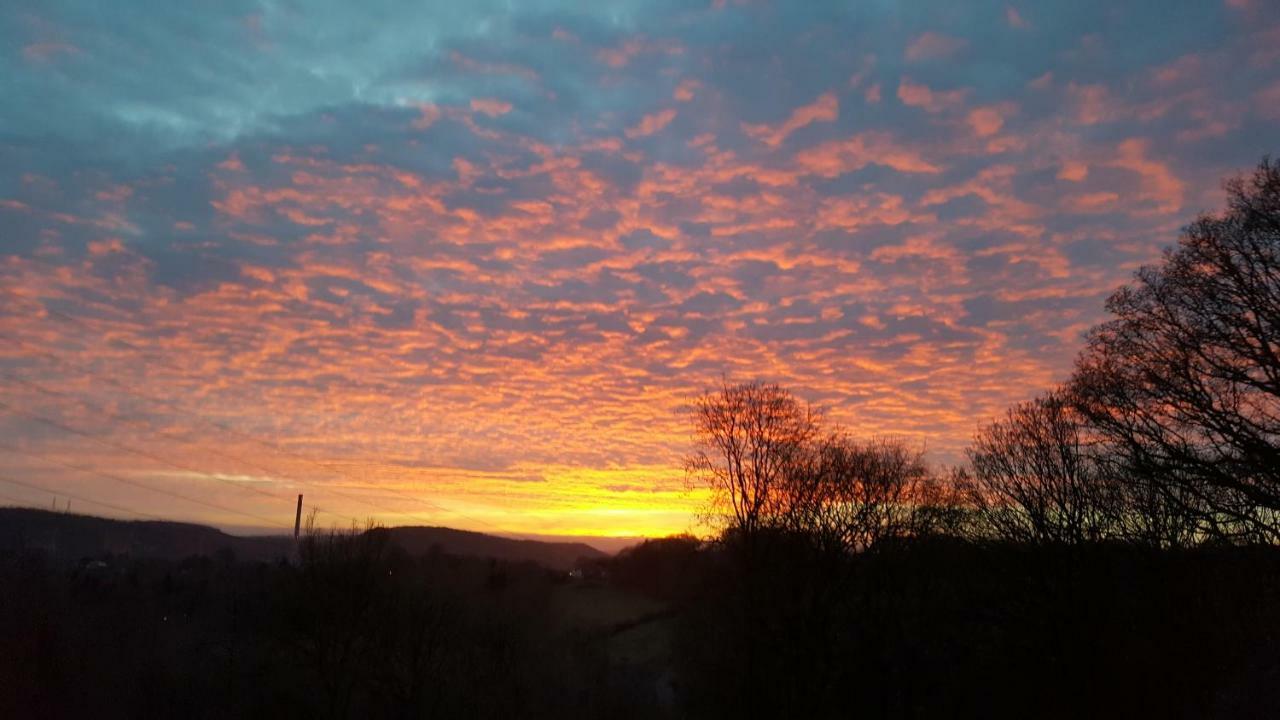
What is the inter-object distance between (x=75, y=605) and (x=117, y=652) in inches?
228

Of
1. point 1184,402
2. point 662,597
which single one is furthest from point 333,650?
point 662,597

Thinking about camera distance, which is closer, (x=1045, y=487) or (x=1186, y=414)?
(x=1186, y=414)

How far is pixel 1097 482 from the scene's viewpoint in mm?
44500

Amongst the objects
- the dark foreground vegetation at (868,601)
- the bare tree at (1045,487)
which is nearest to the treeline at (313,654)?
the dark foreground vegetation at (868,601)

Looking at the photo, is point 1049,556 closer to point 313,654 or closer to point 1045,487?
point 1045,487

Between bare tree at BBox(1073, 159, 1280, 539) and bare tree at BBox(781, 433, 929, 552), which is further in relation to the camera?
bare tree at BBox(781, 433, 929, 552)

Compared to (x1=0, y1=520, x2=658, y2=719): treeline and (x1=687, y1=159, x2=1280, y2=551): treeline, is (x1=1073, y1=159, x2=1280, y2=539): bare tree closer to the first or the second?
(x1=687, y1=159, x2=1280, y2=551): treeline

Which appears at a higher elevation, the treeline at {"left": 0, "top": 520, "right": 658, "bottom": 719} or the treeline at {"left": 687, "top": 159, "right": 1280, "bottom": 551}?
the treeline at {"left": 687, "top": 159, "right": 1280, "bottom": 551}

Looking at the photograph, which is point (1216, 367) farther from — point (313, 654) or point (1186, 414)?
point (313, 654)

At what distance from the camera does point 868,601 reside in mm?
48219

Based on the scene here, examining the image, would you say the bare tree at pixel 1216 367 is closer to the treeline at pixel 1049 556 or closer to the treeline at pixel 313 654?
the treeline at pixel 1049 556

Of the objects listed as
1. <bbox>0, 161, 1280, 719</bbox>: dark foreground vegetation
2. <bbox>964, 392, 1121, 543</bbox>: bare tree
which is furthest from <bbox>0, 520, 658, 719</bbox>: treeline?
<bbox>964, 392, 1121, 543</bbox>: bare tree

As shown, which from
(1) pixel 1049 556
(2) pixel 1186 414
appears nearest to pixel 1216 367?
(2) pixel 1186 414

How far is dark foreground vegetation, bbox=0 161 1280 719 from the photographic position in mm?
24141
